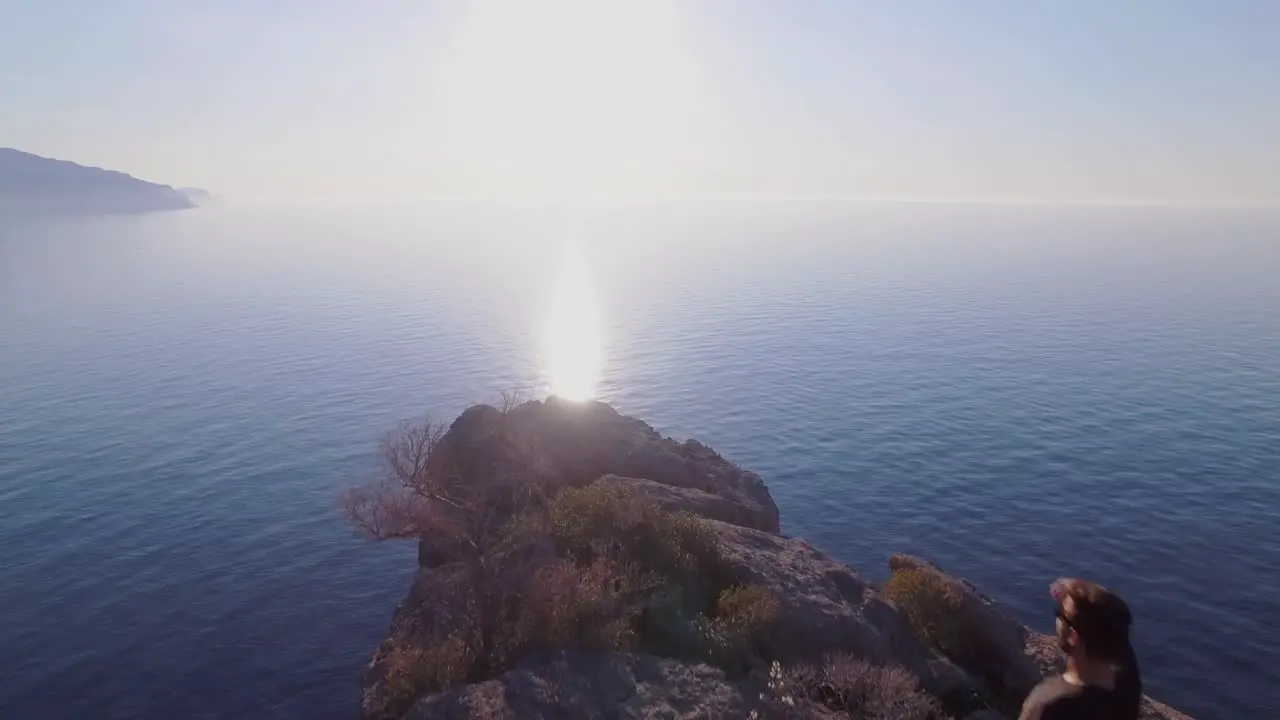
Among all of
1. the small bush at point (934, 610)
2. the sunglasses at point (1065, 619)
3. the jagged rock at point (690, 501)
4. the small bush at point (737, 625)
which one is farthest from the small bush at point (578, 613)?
the sunglasses at point (1065, 619)

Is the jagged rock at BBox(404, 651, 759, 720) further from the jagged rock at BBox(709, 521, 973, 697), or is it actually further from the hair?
the hair

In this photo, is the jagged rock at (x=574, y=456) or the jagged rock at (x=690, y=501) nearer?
the jagged rock at (x=690, y=501)

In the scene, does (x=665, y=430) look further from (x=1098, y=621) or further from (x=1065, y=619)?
(x=1098, y=621)

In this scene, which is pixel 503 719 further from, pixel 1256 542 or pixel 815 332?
pixel 815 332

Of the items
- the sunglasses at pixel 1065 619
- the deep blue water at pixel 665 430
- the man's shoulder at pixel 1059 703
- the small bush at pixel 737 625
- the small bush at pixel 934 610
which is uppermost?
the sunglasses at pixel 1065 619

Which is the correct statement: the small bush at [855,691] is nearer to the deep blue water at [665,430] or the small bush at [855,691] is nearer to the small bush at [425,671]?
the small bush at [425,671]

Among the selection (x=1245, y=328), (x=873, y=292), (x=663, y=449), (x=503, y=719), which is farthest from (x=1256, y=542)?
(x=873, y=292)

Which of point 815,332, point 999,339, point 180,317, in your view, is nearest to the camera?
point 999,339
